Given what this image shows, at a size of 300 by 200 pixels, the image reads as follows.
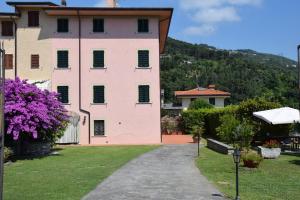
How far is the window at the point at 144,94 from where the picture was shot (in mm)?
39781

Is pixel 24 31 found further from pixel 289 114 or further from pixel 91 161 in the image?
pixel 289 114

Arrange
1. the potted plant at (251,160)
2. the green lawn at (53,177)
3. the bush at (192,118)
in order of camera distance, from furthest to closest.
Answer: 1. the bush at (192,118)
2. the potted plant at (251,160)
3. the green lawn at (53,177)

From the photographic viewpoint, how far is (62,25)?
3991cm

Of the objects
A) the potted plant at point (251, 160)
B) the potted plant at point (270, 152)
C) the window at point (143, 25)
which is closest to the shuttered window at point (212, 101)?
the window at point (143, 25)

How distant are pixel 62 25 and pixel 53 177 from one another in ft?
81.1

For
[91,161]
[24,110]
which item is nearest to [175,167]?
[91,161]

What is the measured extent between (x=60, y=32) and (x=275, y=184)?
28259 millimetres

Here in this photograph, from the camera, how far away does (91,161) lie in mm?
23438

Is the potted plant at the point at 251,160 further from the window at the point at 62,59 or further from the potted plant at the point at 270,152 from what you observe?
the window at the point at 62,59

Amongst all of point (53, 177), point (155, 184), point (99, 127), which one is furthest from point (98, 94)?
point (155, 184)

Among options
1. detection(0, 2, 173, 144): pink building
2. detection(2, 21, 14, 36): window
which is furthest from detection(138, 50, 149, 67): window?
detection(2, 21, 14, 36): window

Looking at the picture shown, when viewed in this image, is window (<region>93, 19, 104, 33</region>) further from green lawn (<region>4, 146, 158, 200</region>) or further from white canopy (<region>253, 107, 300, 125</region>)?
green lawn (<region>4, 146, 158, 200</region>)

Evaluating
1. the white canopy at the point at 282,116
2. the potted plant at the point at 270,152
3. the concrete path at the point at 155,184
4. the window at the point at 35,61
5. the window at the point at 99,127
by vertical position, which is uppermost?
the window at the point at 35,61

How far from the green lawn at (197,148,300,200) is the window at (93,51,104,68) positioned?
18.5 metres
